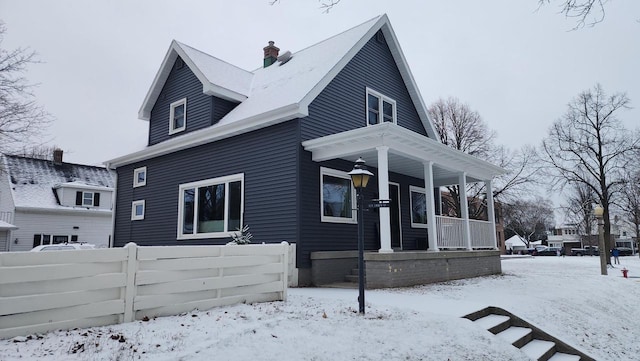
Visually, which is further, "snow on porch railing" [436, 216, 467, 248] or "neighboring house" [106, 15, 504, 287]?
"snow on porch railing" [436, 216, 467, 248]

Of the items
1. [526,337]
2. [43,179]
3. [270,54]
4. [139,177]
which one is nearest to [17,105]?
[139,177]

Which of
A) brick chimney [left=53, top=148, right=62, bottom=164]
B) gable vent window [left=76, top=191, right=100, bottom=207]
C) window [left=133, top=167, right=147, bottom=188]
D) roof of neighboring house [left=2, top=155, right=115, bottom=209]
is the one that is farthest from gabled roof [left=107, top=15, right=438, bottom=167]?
brick chimney [left=53, top=148, right=62, bottom=164]

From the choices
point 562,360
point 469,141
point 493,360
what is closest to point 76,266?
point 493,360

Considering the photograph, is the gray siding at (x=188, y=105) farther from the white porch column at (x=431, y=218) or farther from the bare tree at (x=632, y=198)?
the bare tree at (x=632, y=198)

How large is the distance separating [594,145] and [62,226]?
35.0m

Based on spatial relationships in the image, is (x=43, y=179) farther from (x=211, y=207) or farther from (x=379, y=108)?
(x=379, y=108)

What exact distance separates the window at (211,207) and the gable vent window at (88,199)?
60.1 ft

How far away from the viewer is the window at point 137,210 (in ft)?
48.3

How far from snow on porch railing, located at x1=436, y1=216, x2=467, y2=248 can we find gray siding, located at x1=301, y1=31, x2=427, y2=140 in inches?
148

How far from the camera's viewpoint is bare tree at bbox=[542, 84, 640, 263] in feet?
92.3

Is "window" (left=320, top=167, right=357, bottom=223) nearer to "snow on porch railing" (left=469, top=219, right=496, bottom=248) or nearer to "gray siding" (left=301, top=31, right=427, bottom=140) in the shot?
"gray siding" (left=301, top=31, right=427, bottom=140)

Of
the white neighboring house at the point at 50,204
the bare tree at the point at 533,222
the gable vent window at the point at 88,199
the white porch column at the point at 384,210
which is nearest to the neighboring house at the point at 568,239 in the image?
the bare tree at the point at 533,222

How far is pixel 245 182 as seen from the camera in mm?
11414

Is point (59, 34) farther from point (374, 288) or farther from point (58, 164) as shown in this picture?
point (374, 288)
